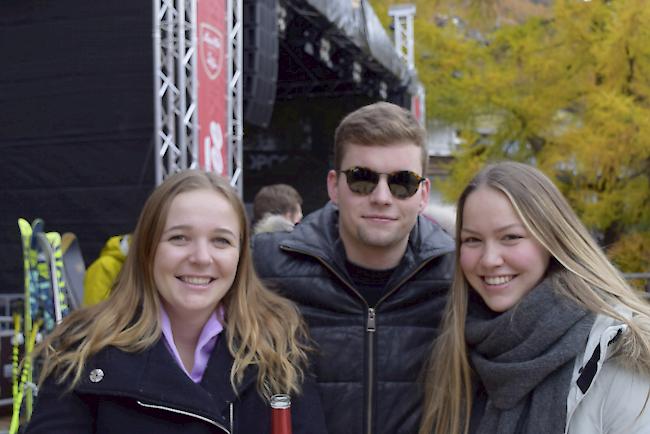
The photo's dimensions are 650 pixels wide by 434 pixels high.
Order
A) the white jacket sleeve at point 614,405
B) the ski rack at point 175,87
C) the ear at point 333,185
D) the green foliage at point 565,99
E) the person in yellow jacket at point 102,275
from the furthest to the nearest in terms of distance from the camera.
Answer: the green foliage at point 565,99 → the ski rack at point 175,87 → the person in yellow jacket at point 102,275 → the ear at point 333,185 → the white jacket sleeve at point 614,405

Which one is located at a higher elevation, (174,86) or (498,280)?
(174,86)

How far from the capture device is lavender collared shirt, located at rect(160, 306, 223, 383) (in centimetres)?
187

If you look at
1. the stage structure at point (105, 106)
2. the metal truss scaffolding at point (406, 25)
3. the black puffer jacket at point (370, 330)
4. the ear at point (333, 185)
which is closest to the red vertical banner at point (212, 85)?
the stage structure at point (105, 106)

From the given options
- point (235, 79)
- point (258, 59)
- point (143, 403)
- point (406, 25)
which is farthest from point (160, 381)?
point (406, 25)

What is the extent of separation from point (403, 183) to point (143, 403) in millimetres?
965

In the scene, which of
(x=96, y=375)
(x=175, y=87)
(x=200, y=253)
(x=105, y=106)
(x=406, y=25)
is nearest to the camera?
(x=96, y=375)

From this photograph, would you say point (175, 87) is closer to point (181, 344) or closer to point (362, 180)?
point (362, 180)

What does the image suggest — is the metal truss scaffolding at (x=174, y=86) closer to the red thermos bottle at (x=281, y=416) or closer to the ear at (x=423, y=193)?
the ear at (x=423, y=193)

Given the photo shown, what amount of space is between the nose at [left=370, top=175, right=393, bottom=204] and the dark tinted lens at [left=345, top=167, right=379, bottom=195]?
0.05 feet

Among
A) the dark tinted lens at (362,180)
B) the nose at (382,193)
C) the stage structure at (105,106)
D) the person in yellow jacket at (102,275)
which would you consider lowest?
the person in yellow jacket at (102,275)

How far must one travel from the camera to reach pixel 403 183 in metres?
2.15

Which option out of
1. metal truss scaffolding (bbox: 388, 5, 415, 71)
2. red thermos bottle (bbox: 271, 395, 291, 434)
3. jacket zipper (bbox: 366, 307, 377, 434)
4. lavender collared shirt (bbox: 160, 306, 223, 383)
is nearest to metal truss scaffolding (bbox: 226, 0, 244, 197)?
jacket zipper (bbox: 366, 307, 377, 434)

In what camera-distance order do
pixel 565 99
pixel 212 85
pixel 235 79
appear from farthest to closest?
1. pixel 565 99
2. pixel 235 79
3. pixel 212 85

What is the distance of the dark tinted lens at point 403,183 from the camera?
84.1 inches
